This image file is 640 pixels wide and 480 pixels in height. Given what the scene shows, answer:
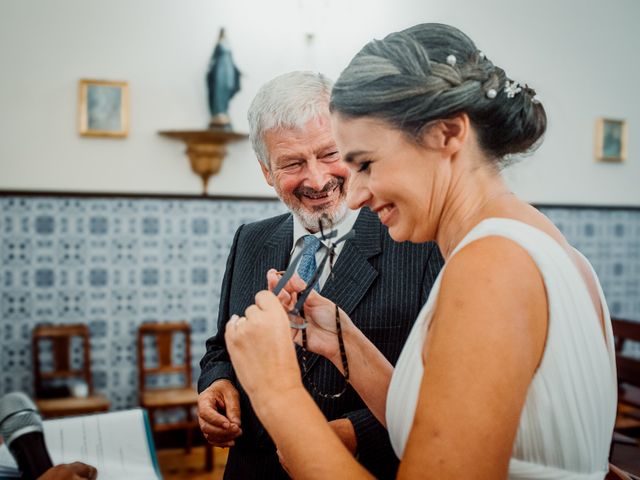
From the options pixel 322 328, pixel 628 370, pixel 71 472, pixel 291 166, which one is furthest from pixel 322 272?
pixel 628 370

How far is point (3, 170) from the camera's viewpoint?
15.9 feet

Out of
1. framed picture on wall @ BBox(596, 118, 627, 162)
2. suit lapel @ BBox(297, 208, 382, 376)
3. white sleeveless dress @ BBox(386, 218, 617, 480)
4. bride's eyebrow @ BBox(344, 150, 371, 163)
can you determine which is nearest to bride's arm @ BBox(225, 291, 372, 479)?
white sleeveless dress @ BBox(386, 218, 617, 480)

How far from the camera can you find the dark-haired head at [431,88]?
105cm

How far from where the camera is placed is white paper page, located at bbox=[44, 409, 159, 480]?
1.74 m

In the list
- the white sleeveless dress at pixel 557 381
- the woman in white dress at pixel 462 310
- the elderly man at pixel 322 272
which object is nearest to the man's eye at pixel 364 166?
the woman in white dress at pixel 462 310

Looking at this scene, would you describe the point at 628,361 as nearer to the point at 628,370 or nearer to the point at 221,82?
the point at 628,370

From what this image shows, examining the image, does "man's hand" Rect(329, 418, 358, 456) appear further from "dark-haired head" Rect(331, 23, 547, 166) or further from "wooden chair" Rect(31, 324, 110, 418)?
"wooden chair" Rect(31, 324, 110, 418)

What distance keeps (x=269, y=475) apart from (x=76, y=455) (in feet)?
1.69

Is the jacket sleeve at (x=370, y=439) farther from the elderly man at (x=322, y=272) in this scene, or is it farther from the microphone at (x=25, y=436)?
the microphone at (x=25, y=436)

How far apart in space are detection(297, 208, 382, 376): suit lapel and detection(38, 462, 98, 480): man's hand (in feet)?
1.91

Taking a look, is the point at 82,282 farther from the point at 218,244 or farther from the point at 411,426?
the point at 411,426

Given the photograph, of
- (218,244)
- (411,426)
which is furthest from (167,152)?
(411,426)

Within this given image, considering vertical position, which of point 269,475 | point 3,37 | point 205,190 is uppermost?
point 3,37

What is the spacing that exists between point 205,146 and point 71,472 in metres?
3.77
